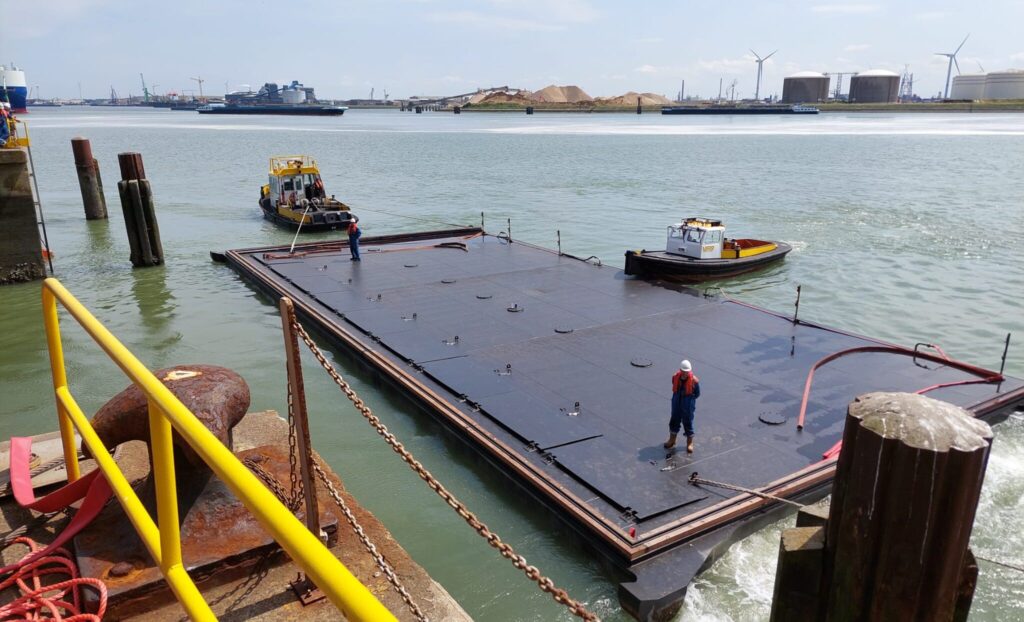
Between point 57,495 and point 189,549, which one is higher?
point 57,495

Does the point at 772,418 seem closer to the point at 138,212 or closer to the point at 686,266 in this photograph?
the point at 686,266

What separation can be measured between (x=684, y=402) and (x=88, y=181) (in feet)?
127

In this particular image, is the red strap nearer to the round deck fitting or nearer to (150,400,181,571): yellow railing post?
(150,400,181,571): yellow railing post

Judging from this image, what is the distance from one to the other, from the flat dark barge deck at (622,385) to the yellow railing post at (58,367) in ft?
18.1

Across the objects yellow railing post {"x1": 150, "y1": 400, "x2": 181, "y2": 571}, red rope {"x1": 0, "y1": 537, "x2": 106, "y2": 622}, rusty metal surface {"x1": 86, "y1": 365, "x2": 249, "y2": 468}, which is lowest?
red rope {"x1": 0, "y1": 537, "x2": 106, "y2": 622}

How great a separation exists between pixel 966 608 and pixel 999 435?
1054 centimetres

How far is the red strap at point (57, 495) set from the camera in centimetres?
479

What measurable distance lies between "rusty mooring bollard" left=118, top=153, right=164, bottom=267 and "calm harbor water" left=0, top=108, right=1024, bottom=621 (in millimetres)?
887

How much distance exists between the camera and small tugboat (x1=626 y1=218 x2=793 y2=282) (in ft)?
68.0

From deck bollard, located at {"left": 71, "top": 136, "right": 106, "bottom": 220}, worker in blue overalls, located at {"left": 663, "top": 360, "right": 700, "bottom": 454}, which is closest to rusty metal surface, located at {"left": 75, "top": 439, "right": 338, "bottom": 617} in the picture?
worker in blue overalls, located at {"left": 663, "top": 360, "right": 700, "bottom": 454}

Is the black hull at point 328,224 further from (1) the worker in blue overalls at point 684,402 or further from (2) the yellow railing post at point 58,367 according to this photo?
(2) the yellow railing post at point 58,367

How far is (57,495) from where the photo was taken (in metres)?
5.17

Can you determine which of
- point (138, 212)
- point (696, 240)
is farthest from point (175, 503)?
point (138, 212)

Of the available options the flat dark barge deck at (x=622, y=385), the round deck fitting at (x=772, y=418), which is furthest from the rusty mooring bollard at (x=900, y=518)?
the round deck fitting at (x=772, y=418)
